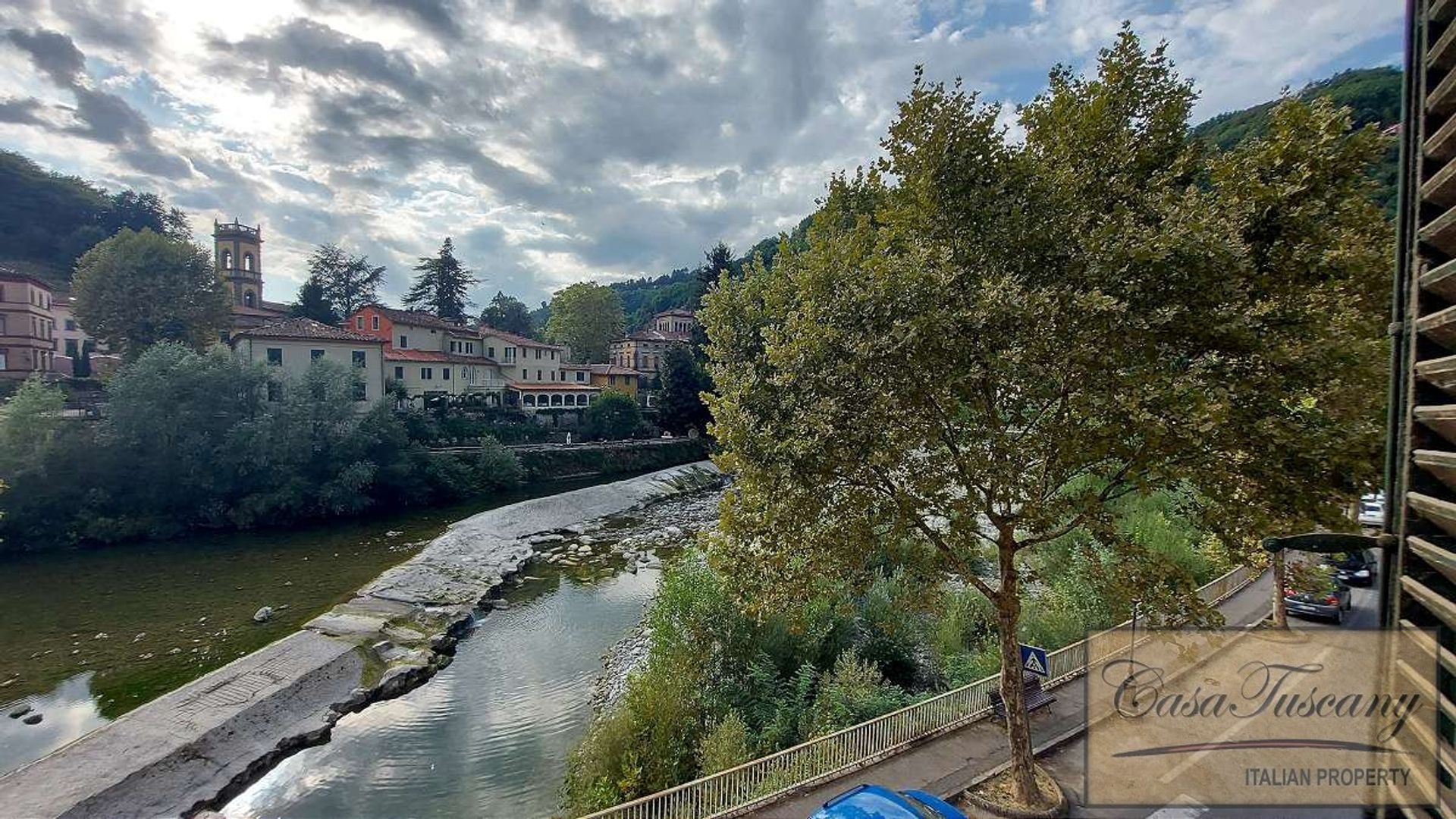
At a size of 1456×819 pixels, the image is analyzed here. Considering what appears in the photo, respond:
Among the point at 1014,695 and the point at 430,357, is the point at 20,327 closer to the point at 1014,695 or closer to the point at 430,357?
the point at 430,357

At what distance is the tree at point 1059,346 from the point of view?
255 inches

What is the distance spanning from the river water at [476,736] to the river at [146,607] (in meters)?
5.34

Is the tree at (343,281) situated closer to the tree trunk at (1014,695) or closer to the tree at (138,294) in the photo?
the tree at (138,294)

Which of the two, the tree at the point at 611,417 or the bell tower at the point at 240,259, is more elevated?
the bell tower at the point at 240,259

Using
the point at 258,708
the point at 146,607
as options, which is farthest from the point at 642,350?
the point at 258,708

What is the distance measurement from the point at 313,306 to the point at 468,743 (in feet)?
192

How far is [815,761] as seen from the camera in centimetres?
870

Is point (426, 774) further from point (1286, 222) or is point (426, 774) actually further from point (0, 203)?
point (0, 203)

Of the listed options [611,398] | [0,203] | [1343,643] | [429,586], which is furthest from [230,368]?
[0,203]

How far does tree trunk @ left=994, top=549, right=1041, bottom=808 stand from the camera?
324 inches

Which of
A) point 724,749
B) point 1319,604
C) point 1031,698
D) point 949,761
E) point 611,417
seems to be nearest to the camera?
point 949,761

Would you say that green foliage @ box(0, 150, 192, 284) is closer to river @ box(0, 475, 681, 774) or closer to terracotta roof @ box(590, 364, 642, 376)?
terracotta roof @ box(590, 364, 642, 376)

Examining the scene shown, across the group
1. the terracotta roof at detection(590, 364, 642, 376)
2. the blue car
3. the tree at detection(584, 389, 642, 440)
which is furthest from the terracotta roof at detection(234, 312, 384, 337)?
the blue car

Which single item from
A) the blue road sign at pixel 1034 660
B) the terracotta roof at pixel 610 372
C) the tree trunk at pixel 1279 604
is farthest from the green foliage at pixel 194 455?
the tree trunk at pixel 1279 604
